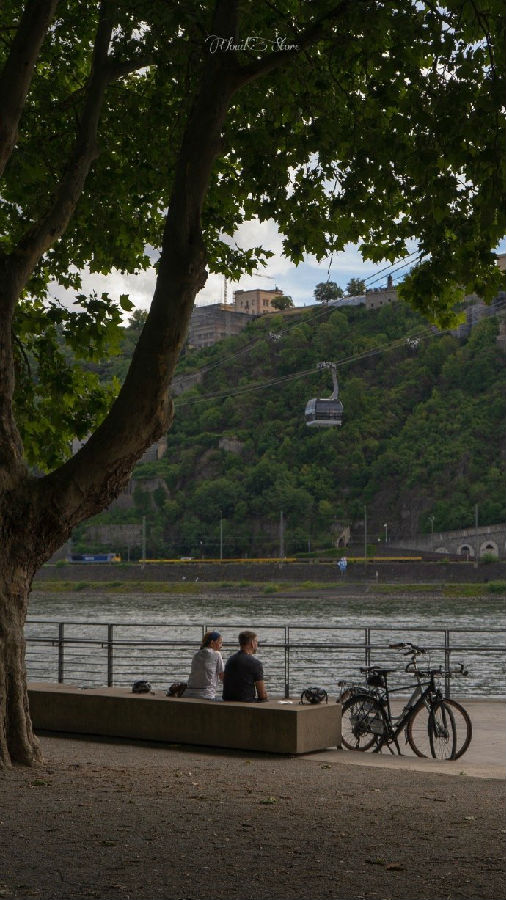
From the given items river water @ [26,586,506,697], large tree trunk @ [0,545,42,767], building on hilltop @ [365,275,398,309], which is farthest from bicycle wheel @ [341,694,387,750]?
building on hilltop @ [365,275,398,309]

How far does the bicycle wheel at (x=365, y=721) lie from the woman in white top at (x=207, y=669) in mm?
1197

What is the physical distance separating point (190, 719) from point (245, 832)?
3.72 meters

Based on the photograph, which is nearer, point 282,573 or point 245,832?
point 245,832

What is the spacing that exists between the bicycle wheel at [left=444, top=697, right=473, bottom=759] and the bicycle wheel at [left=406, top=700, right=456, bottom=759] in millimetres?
76

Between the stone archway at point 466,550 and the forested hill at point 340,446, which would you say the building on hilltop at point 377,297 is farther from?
the stone archway at point 466,550

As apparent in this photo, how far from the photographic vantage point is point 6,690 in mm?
7355

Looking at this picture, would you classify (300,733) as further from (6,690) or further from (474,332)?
(474,332)

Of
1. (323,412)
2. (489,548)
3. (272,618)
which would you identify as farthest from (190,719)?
(489,548)

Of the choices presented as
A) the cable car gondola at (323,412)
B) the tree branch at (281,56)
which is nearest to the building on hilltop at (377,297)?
the cable car gondola at (323,412)

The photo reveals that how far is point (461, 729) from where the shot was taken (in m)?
10.0

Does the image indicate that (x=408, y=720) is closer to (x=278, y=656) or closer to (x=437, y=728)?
(x=437, y=728)

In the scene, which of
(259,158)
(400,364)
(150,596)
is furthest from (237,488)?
(259,158)

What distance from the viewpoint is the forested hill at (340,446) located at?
436 feet

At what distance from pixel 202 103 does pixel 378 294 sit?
532 ft
